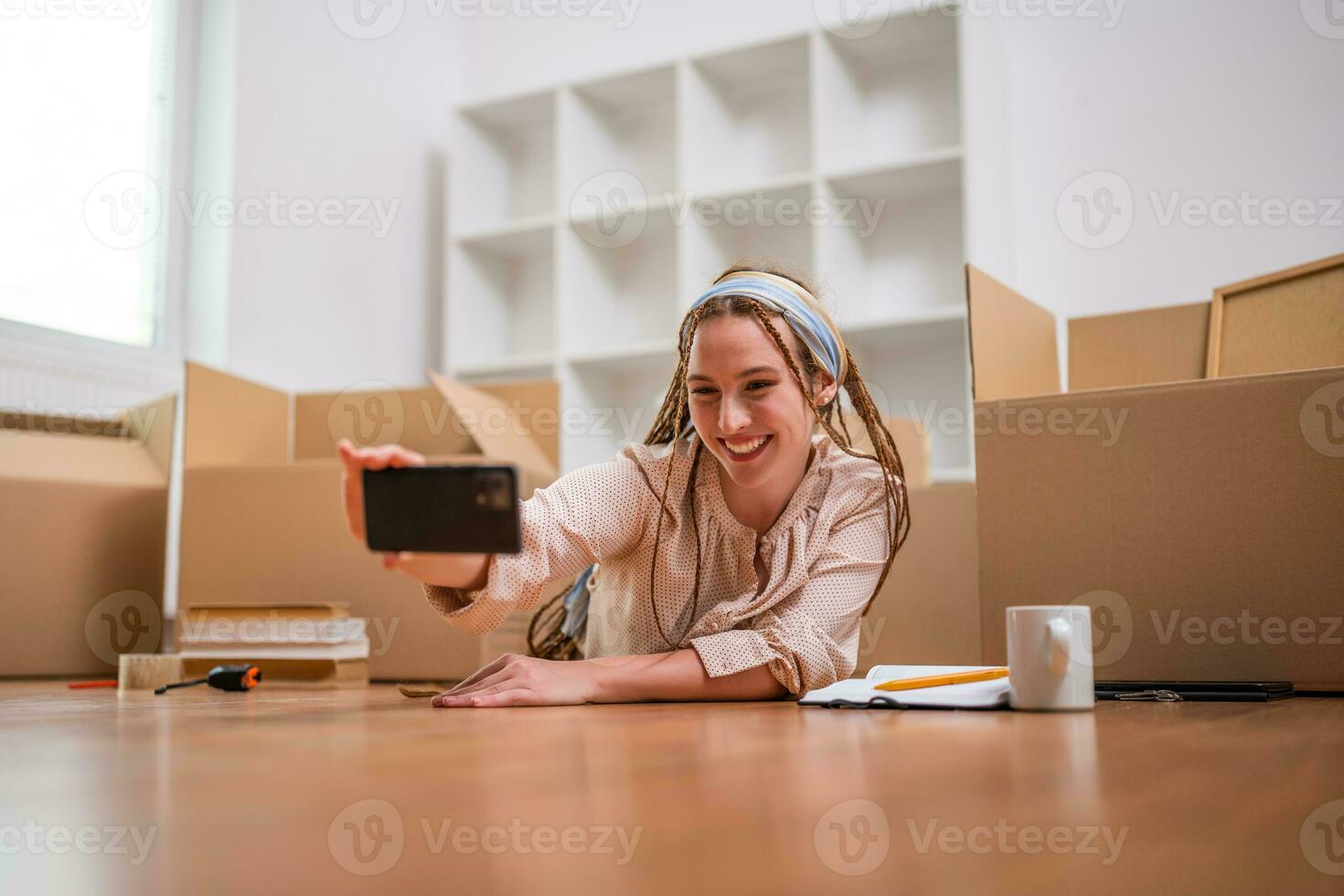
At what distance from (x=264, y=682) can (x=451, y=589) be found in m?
0.70

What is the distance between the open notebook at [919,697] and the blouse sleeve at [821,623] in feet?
0.23

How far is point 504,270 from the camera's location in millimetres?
2973

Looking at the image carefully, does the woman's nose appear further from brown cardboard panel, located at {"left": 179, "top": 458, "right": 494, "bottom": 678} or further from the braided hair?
brown cardboard panel, located at {"left": 179, "top": 458, "right": 494, "bottom": 678}

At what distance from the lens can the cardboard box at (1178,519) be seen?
1.10 metres

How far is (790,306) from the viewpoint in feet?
3.92

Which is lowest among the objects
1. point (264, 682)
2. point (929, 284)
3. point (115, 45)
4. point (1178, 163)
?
point (264, 682)

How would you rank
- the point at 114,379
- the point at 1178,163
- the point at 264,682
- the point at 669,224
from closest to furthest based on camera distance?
the point at 264,682
the point at 114,379
the point at 1178,163
the point at 669,224

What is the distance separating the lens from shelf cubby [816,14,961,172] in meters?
2.40

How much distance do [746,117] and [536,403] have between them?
110 centimetres

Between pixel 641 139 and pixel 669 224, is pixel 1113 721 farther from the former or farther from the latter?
pixel 641 139

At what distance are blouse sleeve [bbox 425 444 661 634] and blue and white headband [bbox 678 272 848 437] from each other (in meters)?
0.18

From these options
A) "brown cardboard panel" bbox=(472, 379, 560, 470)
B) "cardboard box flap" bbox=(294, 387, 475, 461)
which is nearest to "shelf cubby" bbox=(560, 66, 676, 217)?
"brown cardboard panel" bbox=(472, 379, 560, 470)

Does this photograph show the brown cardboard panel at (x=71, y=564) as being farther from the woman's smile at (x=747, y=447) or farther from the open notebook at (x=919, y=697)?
the open notebook at (x=919, y=697)

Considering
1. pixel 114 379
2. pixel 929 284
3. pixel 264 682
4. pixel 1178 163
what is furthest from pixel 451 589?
pixel 1178 163
